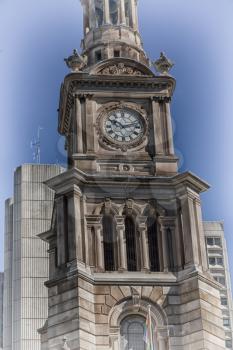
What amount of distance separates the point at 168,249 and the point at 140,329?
194 inches

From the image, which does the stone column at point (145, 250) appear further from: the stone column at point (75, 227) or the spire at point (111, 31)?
the spire at point (111, 31)

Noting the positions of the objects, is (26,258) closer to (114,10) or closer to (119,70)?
(114,10)

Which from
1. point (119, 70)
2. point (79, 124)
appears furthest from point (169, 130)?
point (79, 124)

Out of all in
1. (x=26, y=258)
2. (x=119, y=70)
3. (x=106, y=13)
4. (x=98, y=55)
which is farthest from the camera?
(x=26, y=258)

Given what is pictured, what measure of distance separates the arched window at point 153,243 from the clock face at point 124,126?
5462 millimetres

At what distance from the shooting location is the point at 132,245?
212 ft

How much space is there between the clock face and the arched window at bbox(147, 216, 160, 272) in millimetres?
5462

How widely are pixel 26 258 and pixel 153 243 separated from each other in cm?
3665

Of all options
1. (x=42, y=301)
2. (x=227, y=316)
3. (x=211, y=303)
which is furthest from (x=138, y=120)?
(x=227, y=316)

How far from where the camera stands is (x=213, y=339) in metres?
61.4

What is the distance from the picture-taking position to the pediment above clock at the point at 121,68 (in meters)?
69.9

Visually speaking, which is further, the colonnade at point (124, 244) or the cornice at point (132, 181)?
the cornice at point (132, 181)

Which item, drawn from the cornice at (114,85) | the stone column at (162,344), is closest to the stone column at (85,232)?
the stone column at (162,344)

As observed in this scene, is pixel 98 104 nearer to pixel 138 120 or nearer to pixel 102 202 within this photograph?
pixel 138 120
